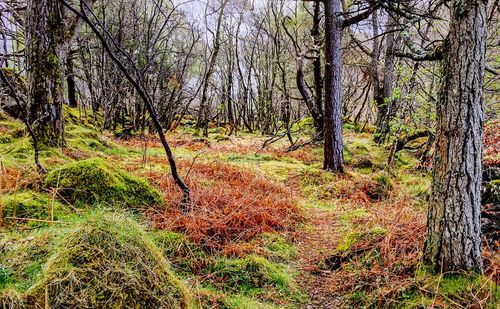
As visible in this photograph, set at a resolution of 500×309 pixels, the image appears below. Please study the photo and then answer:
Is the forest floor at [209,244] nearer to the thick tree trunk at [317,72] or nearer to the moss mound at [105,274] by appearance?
the moss mound at [105,274]

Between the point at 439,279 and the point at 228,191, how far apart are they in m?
3.35

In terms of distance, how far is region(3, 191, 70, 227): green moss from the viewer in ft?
10.3

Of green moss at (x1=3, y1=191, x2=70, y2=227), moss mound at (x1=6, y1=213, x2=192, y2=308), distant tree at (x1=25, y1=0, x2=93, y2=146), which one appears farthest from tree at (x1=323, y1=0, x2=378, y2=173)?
moss mound at (x1=6, y1=213, x2=192, y2=308)

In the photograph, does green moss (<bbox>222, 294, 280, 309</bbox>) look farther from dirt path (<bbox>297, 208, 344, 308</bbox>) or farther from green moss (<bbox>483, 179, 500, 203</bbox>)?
green moss (<bbox>483, 179, 500, 203</bbox>)

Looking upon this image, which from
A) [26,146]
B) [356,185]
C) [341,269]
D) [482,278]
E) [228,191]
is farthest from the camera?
[356,185]

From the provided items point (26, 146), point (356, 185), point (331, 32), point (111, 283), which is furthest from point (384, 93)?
point (111, 283)

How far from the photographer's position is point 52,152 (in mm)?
5617

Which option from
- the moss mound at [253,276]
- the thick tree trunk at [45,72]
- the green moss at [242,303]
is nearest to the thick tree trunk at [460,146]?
the moss mound at [253,276]

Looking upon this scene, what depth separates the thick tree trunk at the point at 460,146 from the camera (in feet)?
7.86

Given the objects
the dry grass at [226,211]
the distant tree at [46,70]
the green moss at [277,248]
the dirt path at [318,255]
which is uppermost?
the distant tree at [46,70]

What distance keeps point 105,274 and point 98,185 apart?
2006 millimetres

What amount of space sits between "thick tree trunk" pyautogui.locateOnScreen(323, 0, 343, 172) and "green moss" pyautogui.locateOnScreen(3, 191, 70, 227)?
6.26 meters

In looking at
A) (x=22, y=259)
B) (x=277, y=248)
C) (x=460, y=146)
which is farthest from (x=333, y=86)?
(x=22, y=259)

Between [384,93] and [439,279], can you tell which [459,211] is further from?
[384,93]
